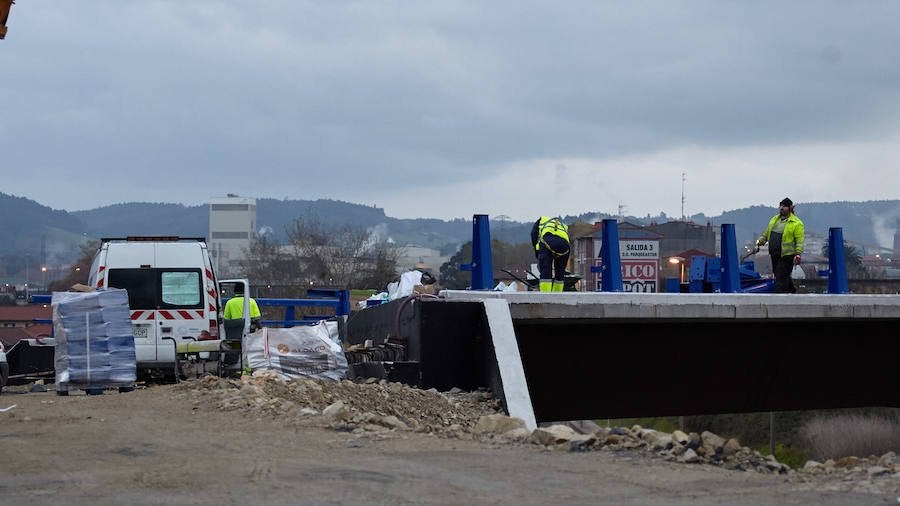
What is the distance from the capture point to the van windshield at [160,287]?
2130cm

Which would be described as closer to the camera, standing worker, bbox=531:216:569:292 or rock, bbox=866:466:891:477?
rock, bbox=866:466:891:477

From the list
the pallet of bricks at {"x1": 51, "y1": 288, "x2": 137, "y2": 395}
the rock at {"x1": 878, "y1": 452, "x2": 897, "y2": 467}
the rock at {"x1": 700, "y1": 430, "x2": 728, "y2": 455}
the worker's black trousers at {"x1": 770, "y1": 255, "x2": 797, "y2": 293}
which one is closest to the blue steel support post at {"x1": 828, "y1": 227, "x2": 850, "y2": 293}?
the worker's black trousers at {"x1": 770, "y1": 255, "x2": 797, "y2": 293}

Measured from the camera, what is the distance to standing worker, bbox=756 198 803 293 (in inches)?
858

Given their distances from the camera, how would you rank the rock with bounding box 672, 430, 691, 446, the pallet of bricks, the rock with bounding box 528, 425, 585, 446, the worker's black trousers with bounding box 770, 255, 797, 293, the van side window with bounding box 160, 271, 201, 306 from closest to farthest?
the rock with bounding box 672, 430, 691, 446 < the rock with bounding box 528, 425, 585, 446 < the pallet of bricks < the van side window with bounding box 160, 271, 201, 306 < the worker's black trousers with bounding box 770, 255, 797, 293

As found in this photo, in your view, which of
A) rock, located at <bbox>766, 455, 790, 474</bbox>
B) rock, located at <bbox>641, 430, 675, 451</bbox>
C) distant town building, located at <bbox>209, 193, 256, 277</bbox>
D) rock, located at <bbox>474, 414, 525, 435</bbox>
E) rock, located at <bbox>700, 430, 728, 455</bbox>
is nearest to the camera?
rock, located at <bbox>766, 455, 790, 474</bbox>

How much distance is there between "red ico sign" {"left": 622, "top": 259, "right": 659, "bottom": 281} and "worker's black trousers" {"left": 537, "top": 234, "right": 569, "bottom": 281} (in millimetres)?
6598

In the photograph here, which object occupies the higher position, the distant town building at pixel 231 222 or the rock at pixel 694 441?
the distant town building at pixel 231 222

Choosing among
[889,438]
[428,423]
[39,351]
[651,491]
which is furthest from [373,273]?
[651,491]

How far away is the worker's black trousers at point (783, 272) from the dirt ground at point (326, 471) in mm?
11625

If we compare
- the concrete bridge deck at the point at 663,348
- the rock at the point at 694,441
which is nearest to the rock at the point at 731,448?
the rock at the point at 694,441

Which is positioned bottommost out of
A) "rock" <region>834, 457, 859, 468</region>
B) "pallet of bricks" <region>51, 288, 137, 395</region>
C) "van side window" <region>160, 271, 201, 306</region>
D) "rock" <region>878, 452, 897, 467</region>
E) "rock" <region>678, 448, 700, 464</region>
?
"rock" <region>834, 457, 859, 468</region>

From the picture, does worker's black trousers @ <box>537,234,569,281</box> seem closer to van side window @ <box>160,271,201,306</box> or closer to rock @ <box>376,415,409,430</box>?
van side window @ <box>160,271,201,306</box>

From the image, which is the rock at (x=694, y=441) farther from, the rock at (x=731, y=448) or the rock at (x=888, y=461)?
the rock at (x=888, y=461)

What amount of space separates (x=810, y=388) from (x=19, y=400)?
1247cm
